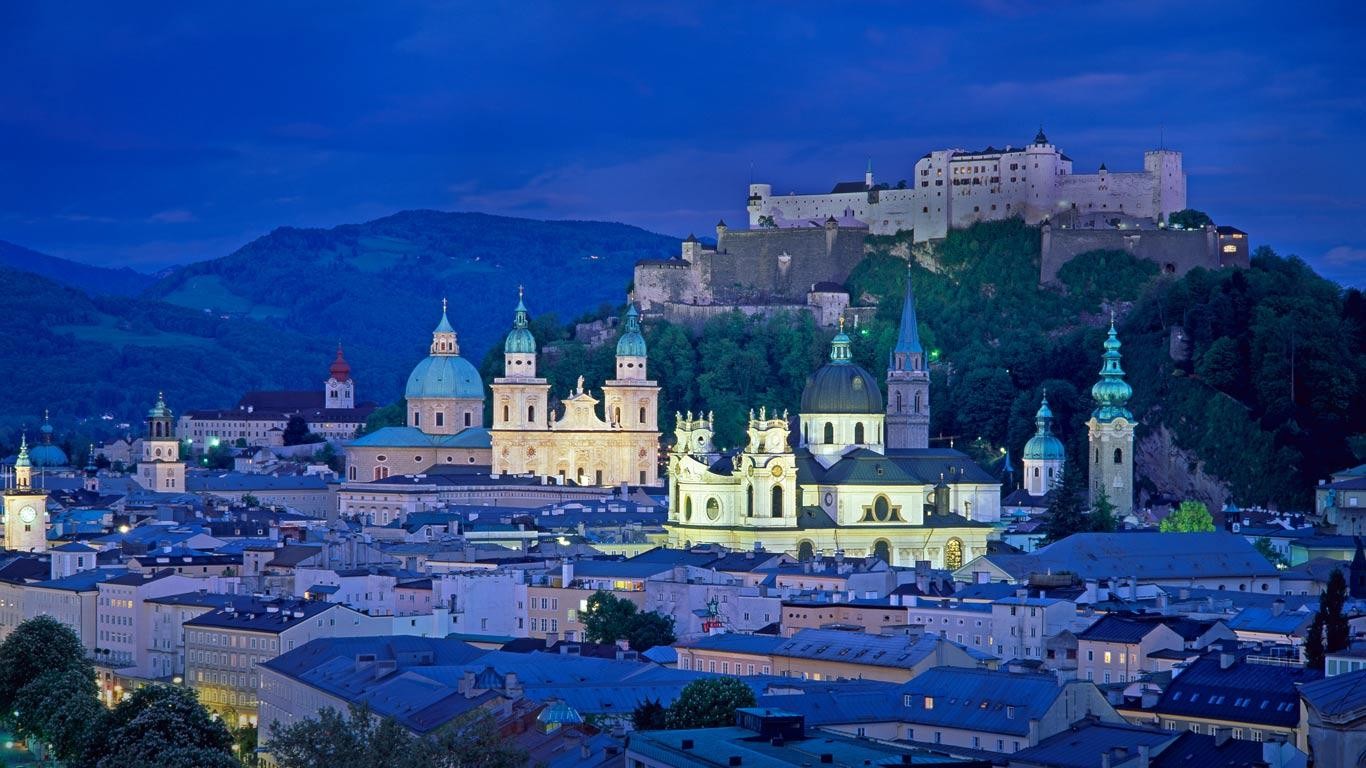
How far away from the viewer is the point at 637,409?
436 ft

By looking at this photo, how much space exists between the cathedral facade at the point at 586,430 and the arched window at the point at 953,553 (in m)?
28.9

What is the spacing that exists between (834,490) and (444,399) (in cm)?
4316

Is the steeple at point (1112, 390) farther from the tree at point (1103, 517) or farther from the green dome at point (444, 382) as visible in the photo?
the green dome at point (444, 382)

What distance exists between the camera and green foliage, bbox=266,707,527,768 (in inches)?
1857

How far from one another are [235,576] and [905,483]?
72.9 ft

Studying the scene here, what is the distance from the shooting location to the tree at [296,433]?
7407 inches

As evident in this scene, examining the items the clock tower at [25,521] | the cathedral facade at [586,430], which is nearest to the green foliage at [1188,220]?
the cathedral facade at [586,430]

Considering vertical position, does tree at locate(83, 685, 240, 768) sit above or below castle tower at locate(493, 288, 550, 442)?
below

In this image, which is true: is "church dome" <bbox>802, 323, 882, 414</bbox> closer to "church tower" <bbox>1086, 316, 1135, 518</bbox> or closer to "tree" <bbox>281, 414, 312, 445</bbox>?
"church tower" <bbox>1086, 316, 1135, 518</bbox>

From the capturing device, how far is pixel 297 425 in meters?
190

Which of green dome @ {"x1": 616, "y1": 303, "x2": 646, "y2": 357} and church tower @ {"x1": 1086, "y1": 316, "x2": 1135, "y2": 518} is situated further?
green dome @ {"x1": 616, "y1": 303, "x2": 646, "y2": 357}

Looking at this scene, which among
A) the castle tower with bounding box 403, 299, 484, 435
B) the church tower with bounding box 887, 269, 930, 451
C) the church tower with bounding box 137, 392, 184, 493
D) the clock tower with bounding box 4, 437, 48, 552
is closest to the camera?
the clock tower with bounding box 4, 437, 48, 552

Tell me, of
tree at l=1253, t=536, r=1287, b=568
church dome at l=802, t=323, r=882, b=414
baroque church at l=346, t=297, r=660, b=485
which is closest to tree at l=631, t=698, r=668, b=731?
tree at l=1253, t=536, r=1287, b=568

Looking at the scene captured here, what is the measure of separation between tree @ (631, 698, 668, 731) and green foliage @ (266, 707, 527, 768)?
122 inches
